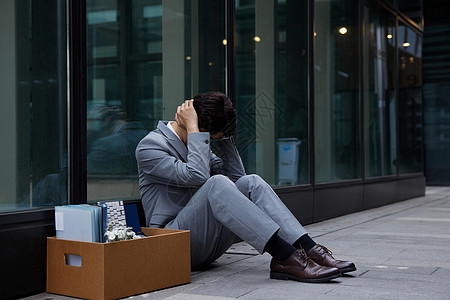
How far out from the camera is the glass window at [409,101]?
10748mm

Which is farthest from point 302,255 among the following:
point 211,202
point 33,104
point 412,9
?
point 412,9

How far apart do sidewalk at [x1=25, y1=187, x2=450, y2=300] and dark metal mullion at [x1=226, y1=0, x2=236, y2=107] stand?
4.55 feet

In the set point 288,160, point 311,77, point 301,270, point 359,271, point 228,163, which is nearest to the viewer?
point 301,270

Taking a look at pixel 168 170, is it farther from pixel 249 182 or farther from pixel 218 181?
pixel 249 182

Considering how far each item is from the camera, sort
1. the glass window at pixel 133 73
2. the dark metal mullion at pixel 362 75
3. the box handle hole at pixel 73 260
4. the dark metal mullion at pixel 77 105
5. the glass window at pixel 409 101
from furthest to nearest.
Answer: the glass window at pixel 409 101 → the dark metal mullion at pixel 362 75 → the glass window at pixel 133 73 → the dark metal mullion at pixel 77 105 → the box handle hole at pixel 73 260

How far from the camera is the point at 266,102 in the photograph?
6.29 metres

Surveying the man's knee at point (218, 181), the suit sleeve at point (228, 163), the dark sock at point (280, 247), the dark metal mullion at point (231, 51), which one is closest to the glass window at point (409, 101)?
the dark metal mullion at point (231, 51)

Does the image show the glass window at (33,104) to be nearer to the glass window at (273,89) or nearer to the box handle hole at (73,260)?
the box handle hole at (73,260)

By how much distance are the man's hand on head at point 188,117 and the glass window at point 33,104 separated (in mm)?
695

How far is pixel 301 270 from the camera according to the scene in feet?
11.1

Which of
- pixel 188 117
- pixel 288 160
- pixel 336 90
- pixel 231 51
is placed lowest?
pixel 288 160

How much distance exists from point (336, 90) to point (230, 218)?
4.87 m

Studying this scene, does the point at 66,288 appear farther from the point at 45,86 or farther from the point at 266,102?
the point at 266,102

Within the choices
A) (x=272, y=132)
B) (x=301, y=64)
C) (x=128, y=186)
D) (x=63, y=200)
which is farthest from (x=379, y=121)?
(x=63, y=200)
